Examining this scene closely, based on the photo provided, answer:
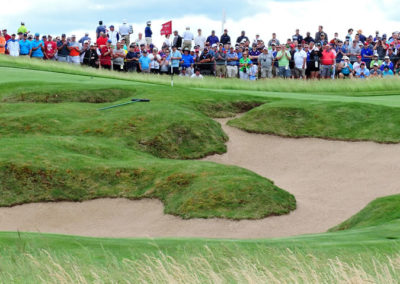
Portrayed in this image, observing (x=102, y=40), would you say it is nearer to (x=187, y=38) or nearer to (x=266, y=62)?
(x=187, y=38)

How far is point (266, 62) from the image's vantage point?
47531 mm

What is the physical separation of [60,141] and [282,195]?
28.8ft

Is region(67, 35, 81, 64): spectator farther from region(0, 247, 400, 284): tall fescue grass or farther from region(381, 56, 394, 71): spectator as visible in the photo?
region(0, 247, 400, 284): tall fescue grass

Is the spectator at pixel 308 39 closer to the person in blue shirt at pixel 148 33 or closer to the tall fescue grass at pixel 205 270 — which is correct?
the person in blue shirt at pixel 148 33

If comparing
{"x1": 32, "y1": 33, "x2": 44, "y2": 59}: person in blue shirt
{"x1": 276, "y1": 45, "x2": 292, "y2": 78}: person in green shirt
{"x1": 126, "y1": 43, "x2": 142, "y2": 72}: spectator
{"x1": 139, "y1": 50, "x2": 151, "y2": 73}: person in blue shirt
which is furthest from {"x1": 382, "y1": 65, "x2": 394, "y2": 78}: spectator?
{"x1": 32, "y1": 33, "x2": 44, "y2": 59}: person in blue shirt

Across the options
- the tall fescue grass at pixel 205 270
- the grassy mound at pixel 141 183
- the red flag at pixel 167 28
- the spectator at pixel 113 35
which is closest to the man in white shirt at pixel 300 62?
the red flag at pixel 167 28

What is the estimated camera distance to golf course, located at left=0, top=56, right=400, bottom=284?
12156 mm

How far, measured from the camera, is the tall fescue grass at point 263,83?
44406mm

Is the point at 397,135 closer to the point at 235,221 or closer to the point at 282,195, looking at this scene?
the point at 282,195

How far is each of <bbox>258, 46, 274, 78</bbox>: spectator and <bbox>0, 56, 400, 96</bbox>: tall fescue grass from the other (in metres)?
1.44

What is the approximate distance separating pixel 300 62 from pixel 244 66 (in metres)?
3.83

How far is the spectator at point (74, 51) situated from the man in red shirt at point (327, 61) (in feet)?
54.8

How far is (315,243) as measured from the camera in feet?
47.7

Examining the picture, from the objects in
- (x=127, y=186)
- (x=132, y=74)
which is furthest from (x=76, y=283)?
(x=132, y=74)
